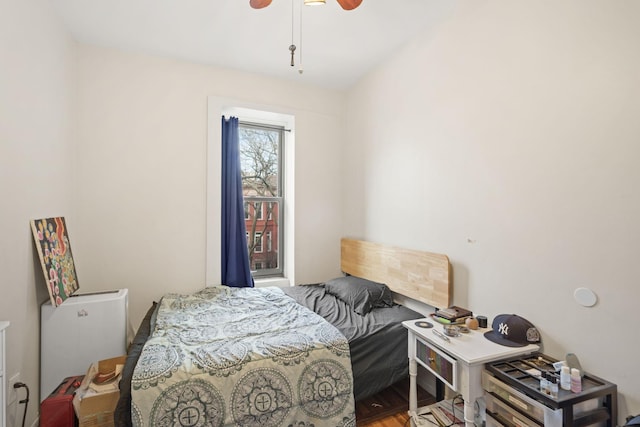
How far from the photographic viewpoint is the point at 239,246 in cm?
330

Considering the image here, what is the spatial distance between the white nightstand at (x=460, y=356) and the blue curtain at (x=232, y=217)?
202 cm

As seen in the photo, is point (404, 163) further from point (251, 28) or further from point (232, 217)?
point (232, 217)

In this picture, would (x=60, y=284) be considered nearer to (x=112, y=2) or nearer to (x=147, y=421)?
(x=147, y=421)

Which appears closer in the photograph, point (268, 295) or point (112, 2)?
point (112, 2)

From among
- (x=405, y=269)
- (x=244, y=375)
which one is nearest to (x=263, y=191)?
(x=405, y=269)

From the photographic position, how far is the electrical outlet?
1.59 meters

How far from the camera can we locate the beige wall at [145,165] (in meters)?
2.67

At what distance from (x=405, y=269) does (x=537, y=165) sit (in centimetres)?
126

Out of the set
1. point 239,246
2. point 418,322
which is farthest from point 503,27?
point 239,246

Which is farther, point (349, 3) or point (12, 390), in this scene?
point (349, 3)

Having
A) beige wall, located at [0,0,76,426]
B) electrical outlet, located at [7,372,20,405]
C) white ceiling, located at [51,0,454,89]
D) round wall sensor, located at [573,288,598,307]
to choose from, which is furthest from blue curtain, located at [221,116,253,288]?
round wall sensor, located at [573,288,598,307]

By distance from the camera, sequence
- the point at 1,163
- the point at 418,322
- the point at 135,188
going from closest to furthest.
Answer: the point at 1,163 < the point at 418,322 < the point at 135,188

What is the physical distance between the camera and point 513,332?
1664mm

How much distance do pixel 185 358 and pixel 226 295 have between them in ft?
3.90
